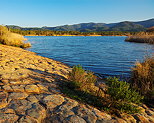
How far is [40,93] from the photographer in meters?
3.86

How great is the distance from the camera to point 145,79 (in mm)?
5344

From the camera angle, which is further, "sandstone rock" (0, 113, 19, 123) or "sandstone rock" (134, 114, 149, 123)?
"sandstone rock" (134, 114, 149, 123)

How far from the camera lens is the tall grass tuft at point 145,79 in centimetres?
478

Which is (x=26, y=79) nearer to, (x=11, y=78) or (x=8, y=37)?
(x=11, y=78)

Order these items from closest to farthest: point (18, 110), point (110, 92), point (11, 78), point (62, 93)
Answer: point (18, 110), point (110, 92), point (62, 93), point (11, 78)

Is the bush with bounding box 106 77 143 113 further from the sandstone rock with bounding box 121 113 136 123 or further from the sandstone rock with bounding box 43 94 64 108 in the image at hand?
the sandstone rock with bounding box 43 94 64 108

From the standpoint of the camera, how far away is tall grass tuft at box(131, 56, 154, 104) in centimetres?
478

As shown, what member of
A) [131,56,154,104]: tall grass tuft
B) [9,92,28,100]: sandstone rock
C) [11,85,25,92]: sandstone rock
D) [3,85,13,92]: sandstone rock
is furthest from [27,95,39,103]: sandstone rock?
[131,56,154,104]: tall grass tuft

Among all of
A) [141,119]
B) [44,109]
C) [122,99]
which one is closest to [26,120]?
[44,109]

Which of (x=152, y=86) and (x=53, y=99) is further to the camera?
(x=152, y=86)

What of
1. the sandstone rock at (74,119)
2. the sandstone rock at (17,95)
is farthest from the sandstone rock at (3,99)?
the sandstone rock at (74,119)

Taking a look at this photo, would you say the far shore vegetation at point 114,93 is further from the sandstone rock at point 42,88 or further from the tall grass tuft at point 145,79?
the sandstone rock at point 42,88

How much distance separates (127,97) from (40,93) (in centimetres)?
223

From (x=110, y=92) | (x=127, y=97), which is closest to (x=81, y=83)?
(x=110, y=92)
